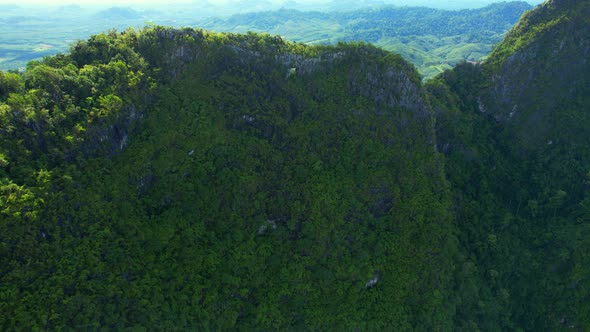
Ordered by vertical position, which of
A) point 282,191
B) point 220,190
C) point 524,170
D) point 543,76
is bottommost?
point 524,170

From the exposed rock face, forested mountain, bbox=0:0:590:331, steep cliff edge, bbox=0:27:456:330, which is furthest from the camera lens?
the exposed rock face

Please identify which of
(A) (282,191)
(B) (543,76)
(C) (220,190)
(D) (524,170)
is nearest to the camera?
(C) (220,190)

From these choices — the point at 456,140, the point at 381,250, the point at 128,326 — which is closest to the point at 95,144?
the point at 128,326

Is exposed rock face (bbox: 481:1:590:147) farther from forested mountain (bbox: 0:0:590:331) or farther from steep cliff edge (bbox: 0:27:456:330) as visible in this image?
steep cliff edge (bbox: 0:27:456:330)

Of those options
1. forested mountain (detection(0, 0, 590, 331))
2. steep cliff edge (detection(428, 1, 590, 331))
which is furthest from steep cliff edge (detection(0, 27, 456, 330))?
steep cliff edge (detection(428, 1, 590, 331))

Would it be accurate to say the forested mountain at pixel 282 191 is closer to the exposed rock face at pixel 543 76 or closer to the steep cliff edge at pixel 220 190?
the steep cliff edge at pixel 220 190

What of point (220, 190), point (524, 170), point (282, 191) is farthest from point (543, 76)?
point (220, 190)

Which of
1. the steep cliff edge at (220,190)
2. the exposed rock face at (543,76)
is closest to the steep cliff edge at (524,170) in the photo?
the exposed rock face at (543,76)

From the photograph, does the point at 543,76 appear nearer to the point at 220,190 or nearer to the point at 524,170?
the point at 524,170
